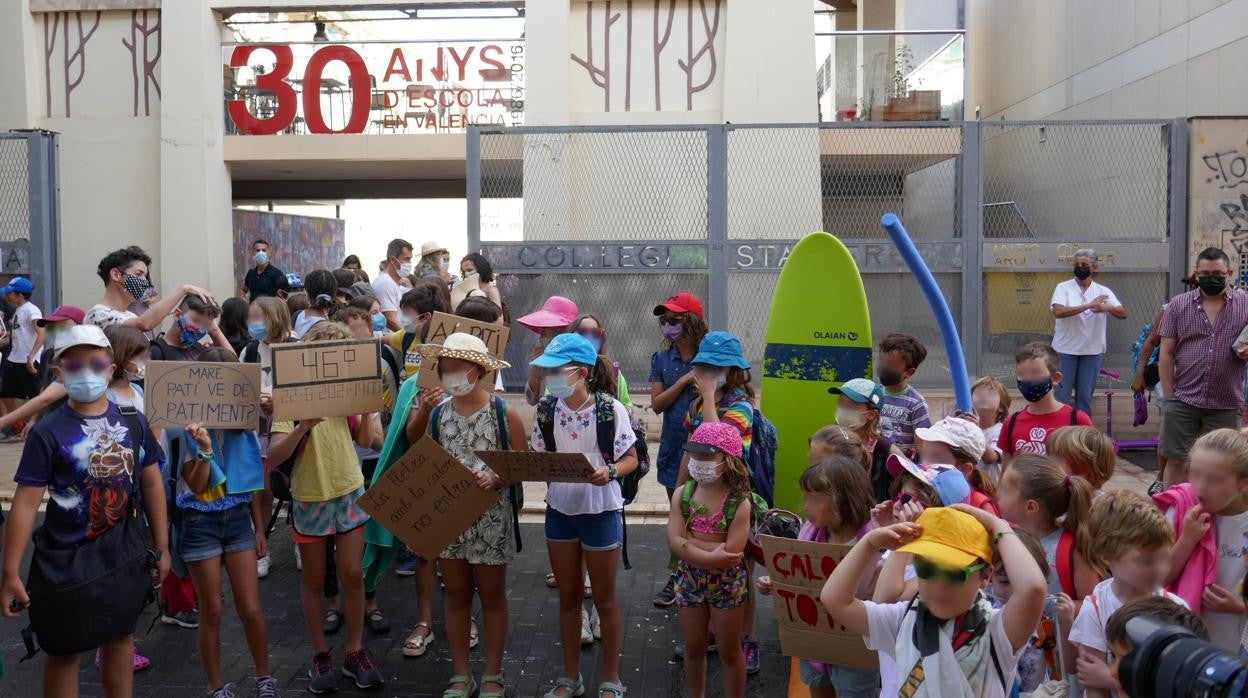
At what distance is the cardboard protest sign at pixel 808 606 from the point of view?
12.5 feet

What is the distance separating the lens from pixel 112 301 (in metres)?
6.61

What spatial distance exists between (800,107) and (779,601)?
1092 centimetres

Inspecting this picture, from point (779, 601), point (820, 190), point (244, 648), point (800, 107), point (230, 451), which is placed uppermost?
point (800, 107)

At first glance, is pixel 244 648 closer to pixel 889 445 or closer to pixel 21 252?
pixel 889 445

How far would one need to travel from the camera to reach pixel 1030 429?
524 cm

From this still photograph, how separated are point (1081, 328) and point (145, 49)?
12624 mm

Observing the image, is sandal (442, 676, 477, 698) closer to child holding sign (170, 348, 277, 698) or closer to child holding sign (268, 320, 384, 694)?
child holding sign (268, 320, 384, 694)

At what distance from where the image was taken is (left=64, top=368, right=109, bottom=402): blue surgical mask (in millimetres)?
4074

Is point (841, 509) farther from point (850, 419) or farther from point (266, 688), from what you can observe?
point (266, 688)

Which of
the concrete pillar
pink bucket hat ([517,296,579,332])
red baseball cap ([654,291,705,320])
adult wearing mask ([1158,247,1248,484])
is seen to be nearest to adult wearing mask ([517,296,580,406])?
pink bucket hat ([517,296,579,332])

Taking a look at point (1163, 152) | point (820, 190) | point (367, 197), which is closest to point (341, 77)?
point (367, 197)

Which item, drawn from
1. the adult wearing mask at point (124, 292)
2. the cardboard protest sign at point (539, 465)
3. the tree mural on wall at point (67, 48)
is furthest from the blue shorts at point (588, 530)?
the tree mural on wall at point (67, 48)

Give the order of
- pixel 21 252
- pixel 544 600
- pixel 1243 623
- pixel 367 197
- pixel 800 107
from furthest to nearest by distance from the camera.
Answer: pixel 367 197 < pixel 800 107 < pixel 21 252 < pixel 544 600 < pixel 1243 623

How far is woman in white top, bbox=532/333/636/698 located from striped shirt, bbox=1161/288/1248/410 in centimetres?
446
